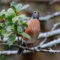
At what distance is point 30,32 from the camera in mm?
2412

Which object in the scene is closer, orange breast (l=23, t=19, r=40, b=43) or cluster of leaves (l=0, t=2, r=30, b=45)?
cluster of leaves (l=0, t=2, r=30, b=45)

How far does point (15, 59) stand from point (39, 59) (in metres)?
0.43

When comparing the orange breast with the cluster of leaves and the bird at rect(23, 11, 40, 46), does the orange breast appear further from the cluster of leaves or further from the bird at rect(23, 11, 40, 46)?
the cluster of leaves

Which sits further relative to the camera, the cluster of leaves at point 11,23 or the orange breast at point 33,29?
the orange breast at point 33,29

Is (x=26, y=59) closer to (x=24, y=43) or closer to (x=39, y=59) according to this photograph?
(x=39, y=59)

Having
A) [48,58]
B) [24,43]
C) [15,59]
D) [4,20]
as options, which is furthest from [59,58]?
[4,20]

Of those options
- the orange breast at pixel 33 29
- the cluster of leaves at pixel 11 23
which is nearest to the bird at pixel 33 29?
the orange breast at pixel 33 29

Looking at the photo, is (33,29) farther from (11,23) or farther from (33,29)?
(11,23)

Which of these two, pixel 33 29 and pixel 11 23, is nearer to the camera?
pixel 11 23

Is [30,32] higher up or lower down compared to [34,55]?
higher up

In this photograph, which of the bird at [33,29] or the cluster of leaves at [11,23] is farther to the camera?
the bird at [33,29]

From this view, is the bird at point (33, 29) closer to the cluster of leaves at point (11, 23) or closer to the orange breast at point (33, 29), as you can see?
the orange breast at point (33, 29)

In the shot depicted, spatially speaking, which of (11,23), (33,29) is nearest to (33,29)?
(33,29)

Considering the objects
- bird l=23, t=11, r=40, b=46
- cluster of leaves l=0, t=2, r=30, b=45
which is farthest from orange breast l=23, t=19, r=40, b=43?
cluster of leaves l=0, t=2, r=30, b=45
